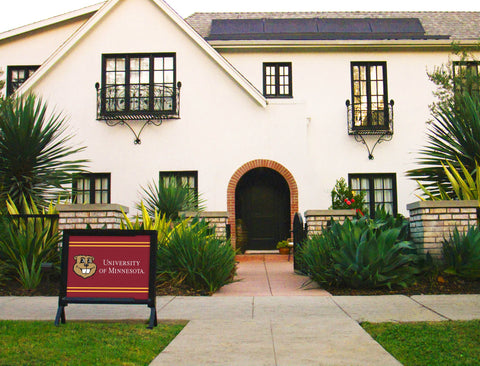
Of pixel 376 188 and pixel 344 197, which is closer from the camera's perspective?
pixel 344 197

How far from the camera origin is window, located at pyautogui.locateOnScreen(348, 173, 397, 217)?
1791 cm

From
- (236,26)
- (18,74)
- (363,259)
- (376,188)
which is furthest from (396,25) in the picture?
(363,259)

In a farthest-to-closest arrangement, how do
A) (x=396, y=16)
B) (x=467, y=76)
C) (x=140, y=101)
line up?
1. (x=396, y=16)
2. (x=140, y=101)
3. (x=467, y=76)

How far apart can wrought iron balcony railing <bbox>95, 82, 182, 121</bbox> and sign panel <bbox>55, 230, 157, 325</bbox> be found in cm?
1091

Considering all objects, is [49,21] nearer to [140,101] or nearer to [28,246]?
[140,101]

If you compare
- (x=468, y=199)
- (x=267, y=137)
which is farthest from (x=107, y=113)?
(x=468, y=199)

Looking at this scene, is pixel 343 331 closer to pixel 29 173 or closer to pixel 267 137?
pixel 29 173

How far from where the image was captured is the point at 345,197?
16844 mm

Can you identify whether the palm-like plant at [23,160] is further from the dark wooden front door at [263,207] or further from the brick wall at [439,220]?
the dark wooden front door at [263,207]

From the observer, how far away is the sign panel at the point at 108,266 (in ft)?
20.9

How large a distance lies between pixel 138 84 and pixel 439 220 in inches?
424

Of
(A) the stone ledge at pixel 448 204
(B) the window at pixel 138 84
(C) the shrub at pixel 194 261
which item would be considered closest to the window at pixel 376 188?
(B) the window at pixel 138 84

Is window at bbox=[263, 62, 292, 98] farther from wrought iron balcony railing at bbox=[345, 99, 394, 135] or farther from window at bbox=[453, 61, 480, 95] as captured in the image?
window at bbox=[453, 61, 480, 95]

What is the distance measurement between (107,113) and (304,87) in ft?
21.2
